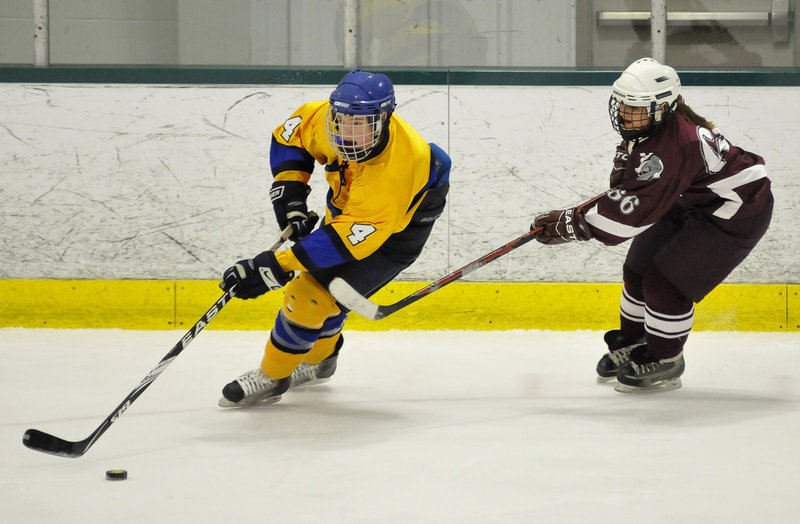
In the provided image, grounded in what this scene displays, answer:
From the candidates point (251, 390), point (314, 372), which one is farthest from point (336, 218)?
point (314, 372)

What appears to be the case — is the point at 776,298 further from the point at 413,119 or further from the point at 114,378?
the point at 114,378

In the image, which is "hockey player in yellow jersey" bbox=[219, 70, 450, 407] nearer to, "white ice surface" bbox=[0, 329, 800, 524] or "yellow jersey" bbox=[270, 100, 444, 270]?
"yellow jersey" bbox=[270, 100, 444, 270]

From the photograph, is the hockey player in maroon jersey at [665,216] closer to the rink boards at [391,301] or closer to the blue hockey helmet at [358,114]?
the blue hockey helmet at [358,114]

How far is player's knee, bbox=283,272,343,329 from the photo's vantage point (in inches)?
105

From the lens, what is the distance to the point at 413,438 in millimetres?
2441

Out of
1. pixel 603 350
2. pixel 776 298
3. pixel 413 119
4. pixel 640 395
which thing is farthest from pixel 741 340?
pixel 413 119

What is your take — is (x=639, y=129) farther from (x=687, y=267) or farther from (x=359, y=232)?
(x=359, y=232)

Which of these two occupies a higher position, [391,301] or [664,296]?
[664,296]

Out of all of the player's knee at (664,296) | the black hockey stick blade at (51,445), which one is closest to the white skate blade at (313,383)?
the black hockey stick blade at (51,445)

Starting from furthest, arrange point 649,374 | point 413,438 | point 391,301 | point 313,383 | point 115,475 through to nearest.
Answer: point 391,301, point 313,383, point 649,374, point 413,438, point 115,475

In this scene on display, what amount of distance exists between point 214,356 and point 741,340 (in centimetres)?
208

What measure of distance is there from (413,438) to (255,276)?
58 centimetres

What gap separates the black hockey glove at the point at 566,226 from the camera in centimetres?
283

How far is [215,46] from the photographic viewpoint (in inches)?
163
